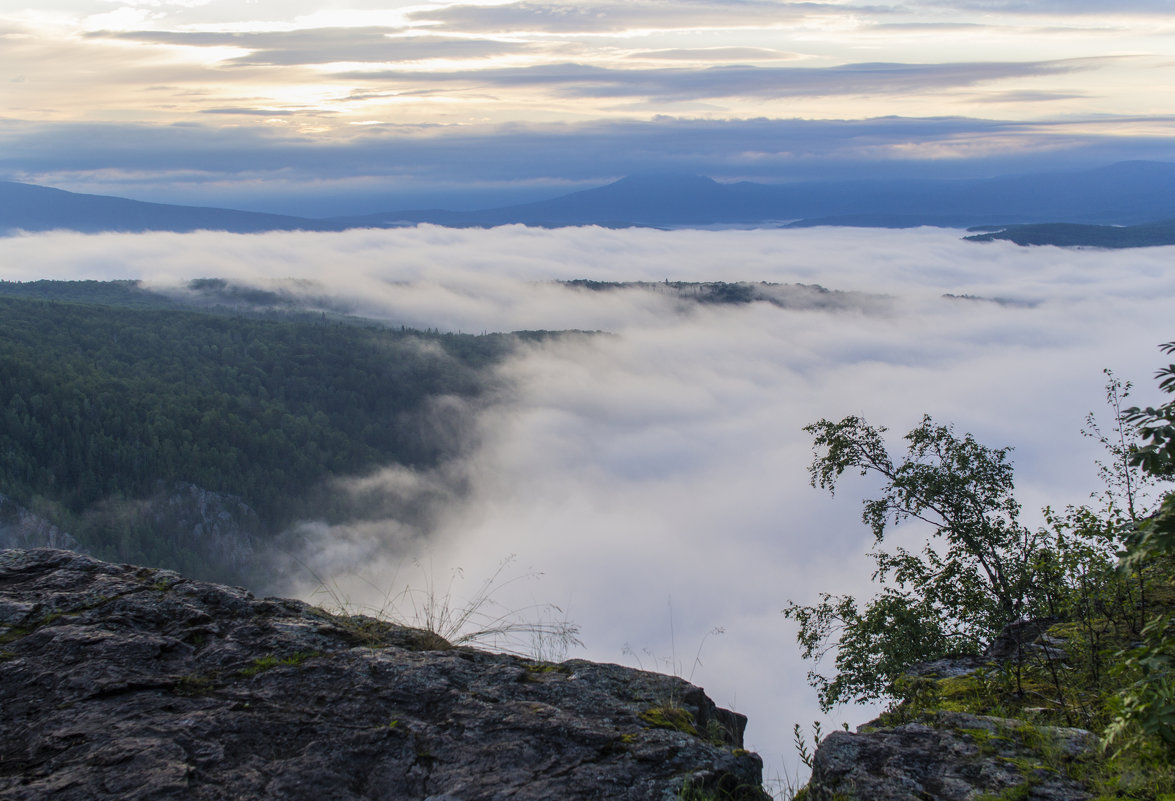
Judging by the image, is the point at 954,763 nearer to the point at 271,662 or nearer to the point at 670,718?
the point at 670,718

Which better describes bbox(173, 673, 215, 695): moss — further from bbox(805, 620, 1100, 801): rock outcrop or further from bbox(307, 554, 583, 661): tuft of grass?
bbox(805, 620, 1100, 801): rock outcrop

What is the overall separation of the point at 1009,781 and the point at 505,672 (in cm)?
343

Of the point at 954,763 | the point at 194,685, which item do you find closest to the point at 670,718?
the point at 954,763

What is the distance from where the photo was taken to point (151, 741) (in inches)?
166

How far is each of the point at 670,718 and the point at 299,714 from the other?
8.26 feet

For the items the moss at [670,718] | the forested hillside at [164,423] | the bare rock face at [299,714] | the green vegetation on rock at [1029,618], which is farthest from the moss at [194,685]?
the forested hillside at [164,423]

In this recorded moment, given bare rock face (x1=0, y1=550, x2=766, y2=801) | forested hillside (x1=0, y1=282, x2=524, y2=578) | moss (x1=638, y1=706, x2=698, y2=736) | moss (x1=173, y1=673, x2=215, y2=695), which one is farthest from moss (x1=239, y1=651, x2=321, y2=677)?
forested hillside (x1=0, y1=282, x2=524, y2=578)

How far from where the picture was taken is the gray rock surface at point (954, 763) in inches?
170

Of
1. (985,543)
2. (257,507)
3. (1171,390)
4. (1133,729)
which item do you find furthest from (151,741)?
(257,507)

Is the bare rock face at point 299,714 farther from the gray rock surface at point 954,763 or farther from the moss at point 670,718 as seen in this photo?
the gray rock surface at point 954,763

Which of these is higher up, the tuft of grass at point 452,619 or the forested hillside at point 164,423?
the tuft of grass at point 452,619

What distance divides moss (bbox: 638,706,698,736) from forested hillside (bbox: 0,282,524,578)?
142 metres

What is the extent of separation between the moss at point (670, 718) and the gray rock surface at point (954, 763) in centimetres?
86

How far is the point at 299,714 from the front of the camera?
4.71 meters
